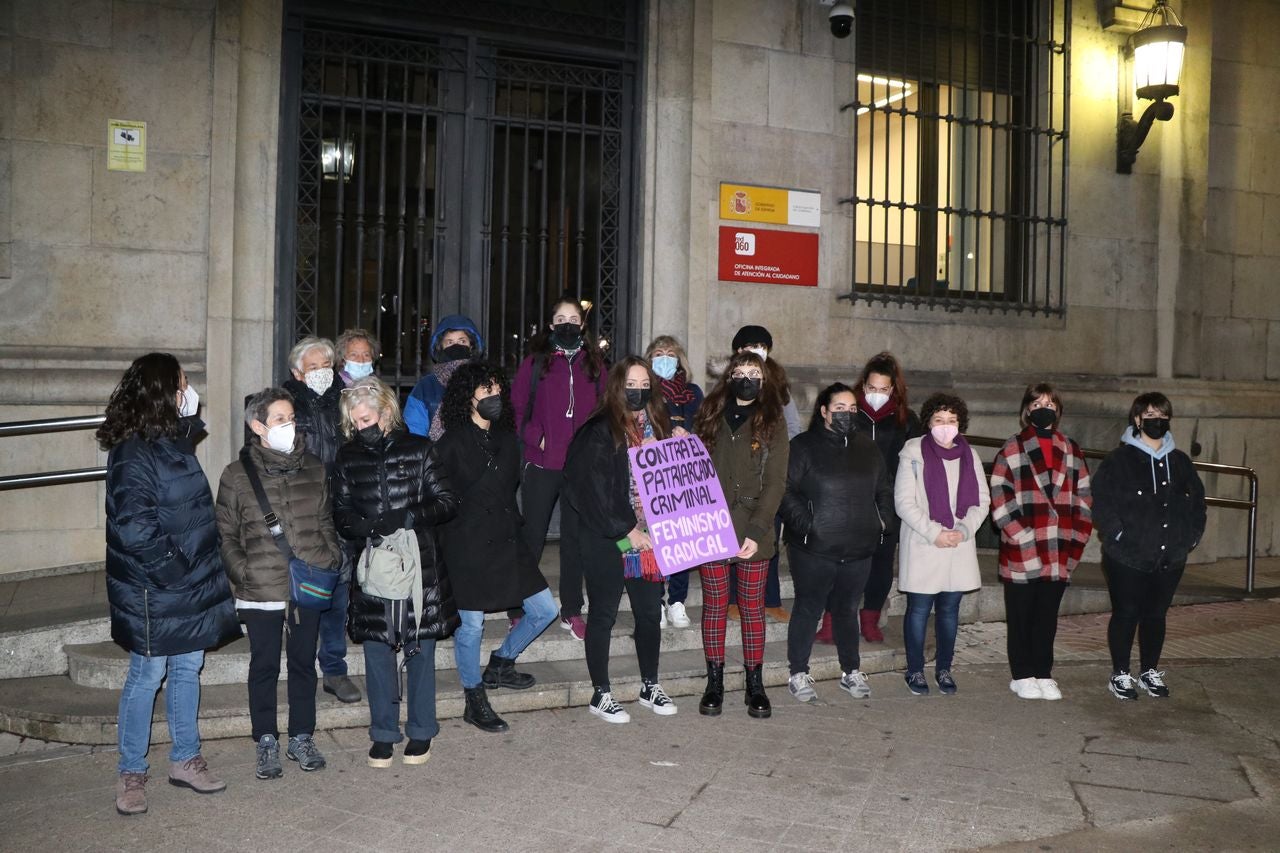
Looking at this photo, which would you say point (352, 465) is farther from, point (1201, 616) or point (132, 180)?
point (1201, 616)

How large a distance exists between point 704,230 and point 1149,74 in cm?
451

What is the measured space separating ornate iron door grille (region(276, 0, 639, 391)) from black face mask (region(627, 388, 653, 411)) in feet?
10.9

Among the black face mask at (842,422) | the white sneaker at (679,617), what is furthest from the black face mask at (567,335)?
the white sneaker at (679,617)

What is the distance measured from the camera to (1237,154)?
11492 mm

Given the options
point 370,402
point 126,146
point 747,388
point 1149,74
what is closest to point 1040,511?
point 747,388

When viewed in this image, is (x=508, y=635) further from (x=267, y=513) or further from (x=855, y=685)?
(x=855, y=685)

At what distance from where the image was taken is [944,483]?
6734mm

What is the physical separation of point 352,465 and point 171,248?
3596 millimetres

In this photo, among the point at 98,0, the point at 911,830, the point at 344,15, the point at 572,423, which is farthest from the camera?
the point at 344,15

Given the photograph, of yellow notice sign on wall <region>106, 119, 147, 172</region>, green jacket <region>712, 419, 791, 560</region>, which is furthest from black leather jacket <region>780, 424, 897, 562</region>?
yellow notice sign on wall <region>106, 119, 147, 172</region>

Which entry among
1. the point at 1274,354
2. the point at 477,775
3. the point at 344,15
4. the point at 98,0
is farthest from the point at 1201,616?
the point at 98,0

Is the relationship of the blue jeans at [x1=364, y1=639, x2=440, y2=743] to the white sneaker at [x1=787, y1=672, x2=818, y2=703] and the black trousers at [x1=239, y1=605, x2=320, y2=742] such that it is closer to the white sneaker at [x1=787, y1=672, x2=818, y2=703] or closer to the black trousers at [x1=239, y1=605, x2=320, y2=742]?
the black trousers at [x1=239, y1=605, x2=320, y2=742]

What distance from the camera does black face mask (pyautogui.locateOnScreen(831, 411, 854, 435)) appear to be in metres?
6.41

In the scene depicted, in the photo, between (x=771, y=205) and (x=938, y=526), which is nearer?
(x=938, y=526)
